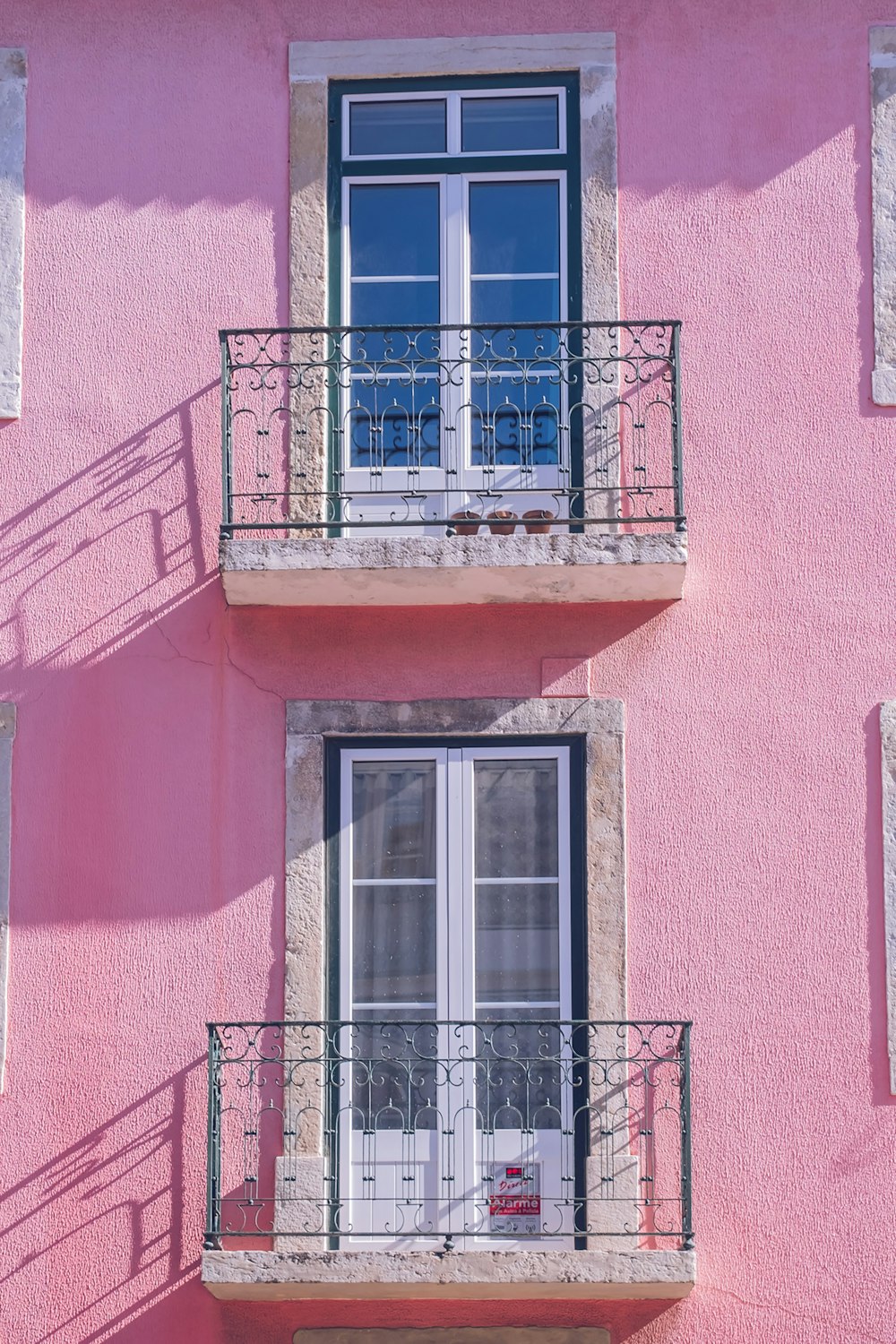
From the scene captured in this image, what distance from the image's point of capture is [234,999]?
24.4ft

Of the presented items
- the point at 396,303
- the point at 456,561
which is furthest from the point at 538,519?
the point at 396,303

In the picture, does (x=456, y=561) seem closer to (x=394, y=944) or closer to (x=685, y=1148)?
(x=394, y=944)

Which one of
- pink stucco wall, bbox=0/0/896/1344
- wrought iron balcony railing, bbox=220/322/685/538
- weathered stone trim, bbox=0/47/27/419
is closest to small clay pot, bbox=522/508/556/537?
wrought iron balcony railing, bbox=220/322/685/538

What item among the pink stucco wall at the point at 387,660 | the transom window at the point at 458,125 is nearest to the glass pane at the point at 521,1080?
the pink stucco wall at the point at 387,660

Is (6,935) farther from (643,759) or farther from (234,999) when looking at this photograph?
(643,759)

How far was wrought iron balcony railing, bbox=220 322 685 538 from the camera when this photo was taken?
7.69 m

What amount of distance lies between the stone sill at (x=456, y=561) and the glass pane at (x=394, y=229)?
1.41 m

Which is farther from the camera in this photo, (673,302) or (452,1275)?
(673,302)

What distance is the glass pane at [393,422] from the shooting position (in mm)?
7852

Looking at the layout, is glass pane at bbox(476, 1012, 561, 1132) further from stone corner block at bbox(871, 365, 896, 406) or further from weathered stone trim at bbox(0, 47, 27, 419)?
weathered stone trim at bbox(0, 47, 27, 419)

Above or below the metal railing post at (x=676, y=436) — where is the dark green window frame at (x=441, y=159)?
above

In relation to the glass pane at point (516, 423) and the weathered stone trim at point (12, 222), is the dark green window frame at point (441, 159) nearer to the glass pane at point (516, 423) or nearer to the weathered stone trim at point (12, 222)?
the glass pane at point (516, 423)

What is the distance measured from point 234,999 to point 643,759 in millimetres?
1913

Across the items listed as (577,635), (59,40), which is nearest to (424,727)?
(577,635)
